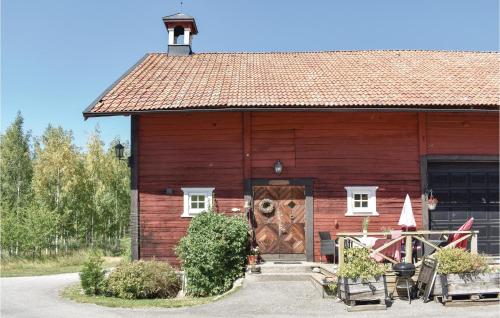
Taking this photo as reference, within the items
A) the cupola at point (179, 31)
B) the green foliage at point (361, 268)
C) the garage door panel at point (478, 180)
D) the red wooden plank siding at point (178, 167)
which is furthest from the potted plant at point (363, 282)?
the cupola at point (179, 31)

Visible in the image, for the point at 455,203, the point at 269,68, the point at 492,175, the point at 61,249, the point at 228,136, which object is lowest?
the point at 61,249

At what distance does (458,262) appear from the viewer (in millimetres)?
8773

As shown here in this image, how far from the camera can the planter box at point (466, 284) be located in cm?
872

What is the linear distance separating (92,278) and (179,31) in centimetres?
1076

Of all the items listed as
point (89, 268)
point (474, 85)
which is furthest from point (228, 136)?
point (474, 85)

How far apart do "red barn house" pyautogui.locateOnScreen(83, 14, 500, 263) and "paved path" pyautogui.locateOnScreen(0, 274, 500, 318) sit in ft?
8.84

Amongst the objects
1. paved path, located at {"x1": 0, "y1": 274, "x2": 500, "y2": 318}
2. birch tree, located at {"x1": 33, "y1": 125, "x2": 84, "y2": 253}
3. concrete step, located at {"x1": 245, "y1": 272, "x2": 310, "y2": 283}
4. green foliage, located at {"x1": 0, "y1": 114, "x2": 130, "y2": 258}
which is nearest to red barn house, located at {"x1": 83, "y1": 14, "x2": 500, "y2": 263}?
concrete step, located at {"x1": 245, "y1": 272, "x2": 310, "y2": 283}

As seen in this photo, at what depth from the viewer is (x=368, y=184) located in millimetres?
12836

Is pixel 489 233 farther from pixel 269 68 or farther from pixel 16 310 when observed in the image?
pixel 16 310

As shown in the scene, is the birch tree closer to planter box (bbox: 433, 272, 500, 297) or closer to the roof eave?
the roof eave

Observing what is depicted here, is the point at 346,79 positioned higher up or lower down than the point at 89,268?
higher up

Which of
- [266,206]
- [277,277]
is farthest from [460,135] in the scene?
[277,277]

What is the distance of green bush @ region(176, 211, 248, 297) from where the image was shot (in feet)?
36.3

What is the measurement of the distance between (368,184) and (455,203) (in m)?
2.71
